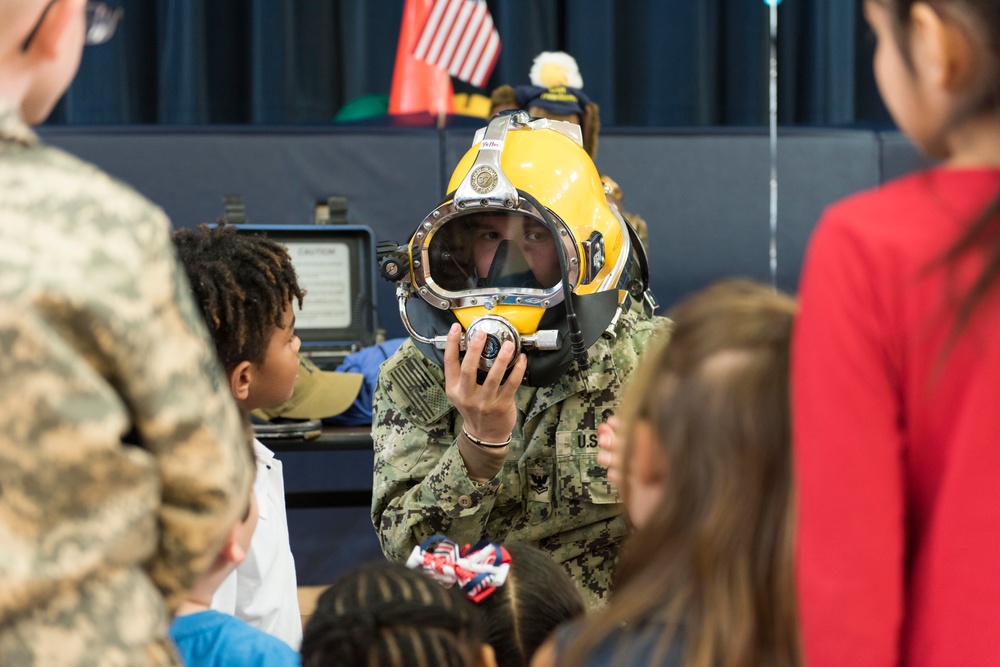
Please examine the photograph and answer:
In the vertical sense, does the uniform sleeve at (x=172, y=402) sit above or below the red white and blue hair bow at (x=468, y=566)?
above

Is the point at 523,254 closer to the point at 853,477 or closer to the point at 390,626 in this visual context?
the point at 390,626

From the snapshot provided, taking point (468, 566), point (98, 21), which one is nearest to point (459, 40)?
point (468, 566)

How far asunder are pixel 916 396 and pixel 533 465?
89cm

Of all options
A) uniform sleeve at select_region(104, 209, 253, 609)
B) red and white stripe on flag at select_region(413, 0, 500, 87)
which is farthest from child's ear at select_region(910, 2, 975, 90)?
red and white stripe on flag at select_region(413, 0, 500, 87)

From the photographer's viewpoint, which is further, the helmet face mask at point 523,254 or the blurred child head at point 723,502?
the helmet face mask at point 523,254

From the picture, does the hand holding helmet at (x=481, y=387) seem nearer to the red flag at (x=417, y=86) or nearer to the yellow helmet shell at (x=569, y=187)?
the yellow helmet shell at (x=569, y=187)

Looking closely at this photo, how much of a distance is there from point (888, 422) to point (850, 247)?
4.8 inches

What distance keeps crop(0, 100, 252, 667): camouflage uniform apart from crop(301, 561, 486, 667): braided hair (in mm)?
245

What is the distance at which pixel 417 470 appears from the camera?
159 centimetres

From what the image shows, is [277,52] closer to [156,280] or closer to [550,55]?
[550,55]


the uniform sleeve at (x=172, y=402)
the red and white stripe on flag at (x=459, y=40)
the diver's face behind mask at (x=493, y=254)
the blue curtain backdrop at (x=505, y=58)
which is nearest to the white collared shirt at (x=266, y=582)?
the diver's face behind mask at (x=493, y=254)

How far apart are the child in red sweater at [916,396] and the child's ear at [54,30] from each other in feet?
1.93

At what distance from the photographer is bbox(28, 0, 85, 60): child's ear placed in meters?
0.87

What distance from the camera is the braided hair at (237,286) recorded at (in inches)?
63.7
